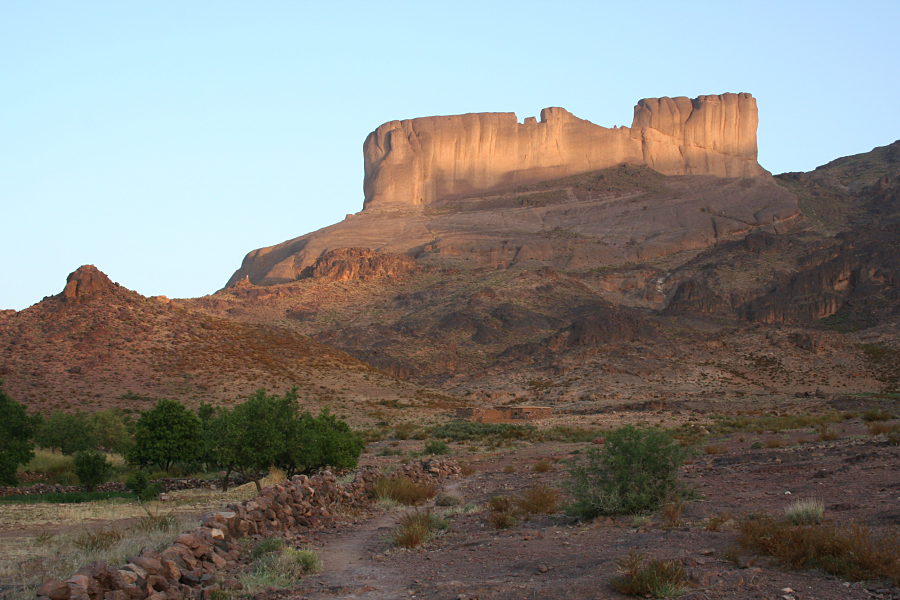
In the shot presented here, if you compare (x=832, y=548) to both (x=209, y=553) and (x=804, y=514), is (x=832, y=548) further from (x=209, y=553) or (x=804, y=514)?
(x=209, y=553)

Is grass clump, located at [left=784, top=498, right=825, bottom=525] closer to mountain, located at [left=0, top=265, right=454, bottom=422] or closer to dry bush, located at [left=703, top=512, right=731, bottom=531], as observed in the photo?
dry bush, located at [left=703, top=512, right=731, bottom=531]

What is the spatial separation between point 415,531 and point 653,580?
5147mm

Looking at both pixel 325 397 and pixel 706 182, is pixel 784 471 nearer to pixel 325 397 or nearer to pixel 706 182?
pixel 325 397

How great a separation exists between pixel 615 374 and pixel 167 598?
5988cm

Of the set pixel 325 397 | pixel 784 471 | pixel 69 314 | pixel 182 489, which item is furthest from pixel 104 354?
pixel 784 471

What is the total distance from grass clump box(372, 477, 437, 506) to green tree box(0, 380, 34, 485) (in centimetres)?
1252

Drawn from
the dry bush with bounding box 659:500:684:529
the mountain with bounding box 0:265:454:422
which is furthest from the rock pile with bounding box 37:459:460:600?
the mountain with bounding box 0:265:454:422

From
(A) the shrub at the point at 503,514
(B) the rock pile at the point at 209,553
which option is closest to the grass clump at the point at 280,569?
(B) the rock pile at the point at 209,553

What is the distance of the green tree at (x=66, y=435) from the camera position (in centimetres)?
3045

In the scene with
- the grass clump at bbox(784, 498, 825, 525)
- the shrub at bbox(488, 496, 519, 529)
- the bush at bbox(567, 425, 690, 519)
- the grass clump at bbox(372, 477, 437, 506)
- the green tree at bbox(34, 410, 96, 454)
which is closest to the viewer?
the grass clump at bbox(784, 498, 825, 525)

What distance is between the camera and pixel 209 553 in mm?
9375

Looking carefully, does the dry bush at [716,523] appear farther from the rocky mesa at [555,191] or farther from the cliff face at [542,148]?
the cliff face at [542,148]

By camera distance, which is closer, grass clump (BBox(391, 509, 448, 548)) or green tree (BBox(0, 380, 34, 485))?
grass clump (BBox(391, 509, 448, 548))

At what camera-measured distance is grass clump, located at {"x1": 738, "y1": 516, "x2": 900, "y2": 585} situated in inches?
275
